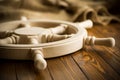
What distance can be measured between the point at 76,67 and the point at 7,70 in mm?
253

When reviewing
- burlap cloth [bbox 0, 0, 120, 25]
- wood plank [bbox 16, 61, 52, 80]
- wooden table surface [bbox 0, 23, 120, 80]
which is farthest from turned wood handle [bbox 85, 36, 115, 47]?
burlap cloth [bbox 0, 0, 120, 25]

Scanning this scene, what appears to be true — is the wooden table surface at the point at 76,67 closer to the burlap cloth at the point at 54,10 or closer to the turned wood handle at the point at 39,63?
the turned wood handle at the point at 39,63

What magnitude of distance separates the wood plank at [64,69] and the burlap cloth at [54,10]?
23.8 inches

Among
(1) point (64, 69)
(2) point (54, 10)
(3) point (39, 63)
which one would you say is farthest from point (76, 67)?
(2) point (54, 10)

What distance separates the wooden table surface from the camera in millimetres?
705

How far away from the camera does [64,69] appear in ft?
2.50

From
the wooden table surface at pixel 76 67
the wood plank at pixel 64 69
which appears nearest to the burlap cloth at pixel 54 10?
the wooden table surface at pixel 76 67

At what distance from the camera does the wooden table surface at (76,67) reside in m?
0.71

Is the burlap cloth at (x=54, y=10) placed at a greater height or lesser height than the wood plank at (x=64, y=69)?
greater

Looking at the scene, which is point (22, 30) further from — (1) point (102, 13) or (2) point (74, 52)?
(1) point (102, 13)

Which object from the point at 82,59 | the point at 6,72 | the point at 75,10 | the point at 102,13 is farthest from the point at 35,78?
the point at 102,13

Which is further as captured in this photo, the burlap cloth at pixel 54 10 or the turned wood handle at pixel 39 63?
the burlap cloth at pixel 54 10

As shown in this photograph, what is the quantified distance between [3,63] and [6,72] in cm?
8

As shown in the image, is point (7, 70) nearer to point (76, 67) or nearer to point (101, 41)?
point (76, 67)
